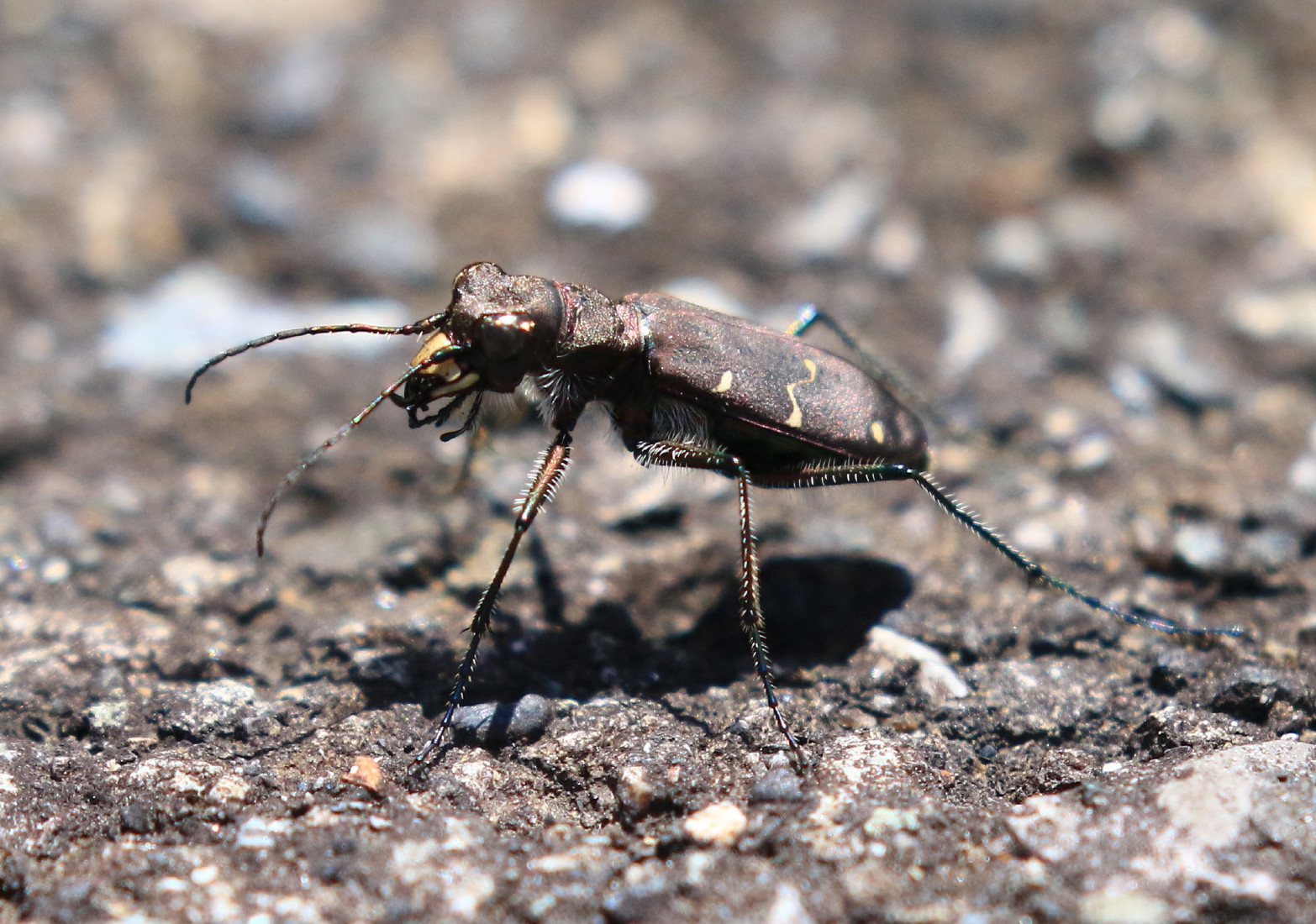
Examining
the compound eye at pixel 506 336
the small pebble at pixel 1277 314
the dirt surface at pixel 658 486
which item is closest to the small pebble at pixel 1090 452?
the dirt surface at pixel 658 486

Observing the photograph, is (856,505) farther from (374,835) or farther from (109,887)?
(109,887)

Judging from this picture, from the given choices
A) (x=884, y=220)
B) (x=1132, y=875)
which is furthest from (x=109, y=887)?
(x=884, y=220)

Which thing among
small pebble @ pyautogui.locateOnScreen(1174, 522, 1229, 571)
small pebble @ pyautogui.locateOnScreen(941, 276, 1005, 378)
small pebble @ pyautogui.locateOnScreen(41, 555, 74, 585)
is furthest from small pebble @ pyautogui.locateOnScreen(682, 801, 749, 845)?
small pebble @ pyautogui.locateOnScreen(941, 276, 1005, 378)

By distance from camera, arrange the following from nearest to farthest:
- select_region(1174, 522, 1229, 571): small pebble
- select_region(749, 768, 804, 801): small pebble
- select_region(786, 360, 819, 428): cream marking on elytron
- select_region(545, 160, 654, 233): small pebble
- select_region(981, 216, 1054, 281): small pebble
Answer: select_region(749, 768, 804, 801): small pebble, select_region(786, 360, 819, 428): cream marking on elytron, select_region(1174, 522, 1229, 571): small pebble, select_region(981, 216, 1054, 281): small pebble, select_region(545, 160, 654, 233): small pebble

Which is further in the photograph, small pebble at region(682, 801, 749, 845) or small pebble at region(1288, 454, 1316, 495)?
small pebble at region(1288, 454, 1316, 495)

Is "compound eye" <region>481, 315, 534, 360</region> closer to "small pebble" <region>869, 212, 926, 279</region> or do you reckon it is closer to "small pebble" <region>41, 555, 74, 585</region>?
"small pebble" <region>41, 555, 74, 585</region>

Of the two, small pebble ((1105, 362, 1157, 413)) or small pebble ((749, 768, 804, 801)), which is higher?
small pebble ((1105, 362, 1157, 413))

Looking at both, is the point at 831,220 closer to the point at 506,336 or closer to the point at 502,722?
the point at 506,336

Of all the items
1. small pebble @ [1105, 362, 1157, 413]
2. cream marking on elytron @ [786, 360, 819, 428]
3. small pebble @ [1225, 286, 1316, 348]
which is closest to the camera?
cream marking on elytron @ [786, 360, 819, 428]
